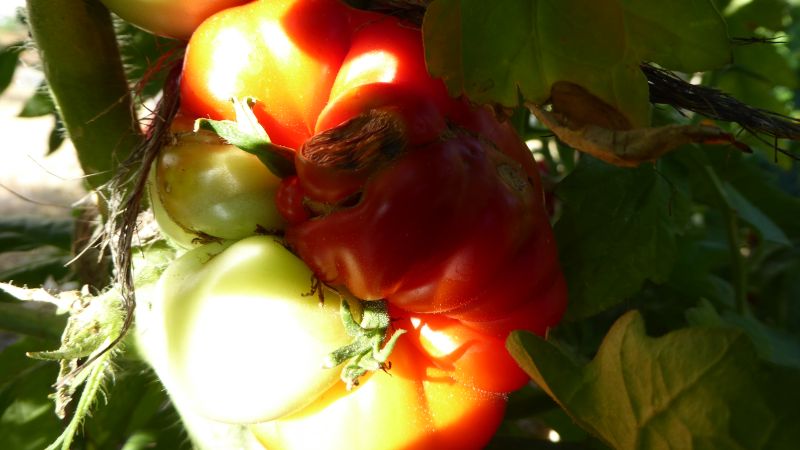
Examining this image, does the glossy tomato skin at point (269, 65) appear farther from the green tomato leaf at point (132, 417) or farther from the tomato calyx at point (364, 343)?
the green tomato leaf at point (132, 417)

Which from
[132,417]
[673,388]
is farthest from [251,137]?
[132,417]

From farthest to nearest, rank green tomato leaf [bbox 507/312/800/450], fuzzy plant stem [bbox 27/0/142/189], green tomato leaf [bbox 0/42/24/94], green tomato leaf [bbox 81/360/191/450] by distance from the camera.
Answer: green tomato leaf [bbox 0/42/24/94]
green tomato leaf [bbox 81/360/191/450]
fuzzy plant stem [bbox 27/0/142/189]
green tomato leaf [bbox 507/312/800/450]

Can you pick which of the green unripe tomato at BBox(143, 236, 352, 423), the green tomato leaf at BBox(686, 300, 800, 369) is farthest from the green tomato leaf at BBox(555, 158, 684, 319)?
the green unripe tomato at BBox(143, 236, 352, 423)

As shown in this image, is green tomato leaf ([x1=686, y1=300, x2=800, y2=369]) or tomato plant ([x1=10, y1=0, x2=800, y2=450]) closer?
tomato plant ([x1=10, y1=0, x2=800, y2=450])

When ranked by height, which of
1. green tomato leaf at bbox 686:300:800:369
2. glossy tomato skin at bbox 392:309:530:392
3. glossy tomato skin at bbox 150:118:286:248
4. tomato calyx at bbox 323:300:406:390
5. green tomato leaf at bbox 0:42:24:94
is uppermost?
glossy tomato skin at bbox 150:118:286:248

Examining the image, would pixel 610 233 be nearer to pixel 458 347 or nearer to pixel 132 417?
pixel 458 347

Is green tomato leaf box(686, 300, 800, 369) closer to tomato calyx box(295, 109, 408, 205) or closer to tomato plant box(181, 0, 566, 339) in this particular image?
tomato plant box(181, 0, 566, 339)
